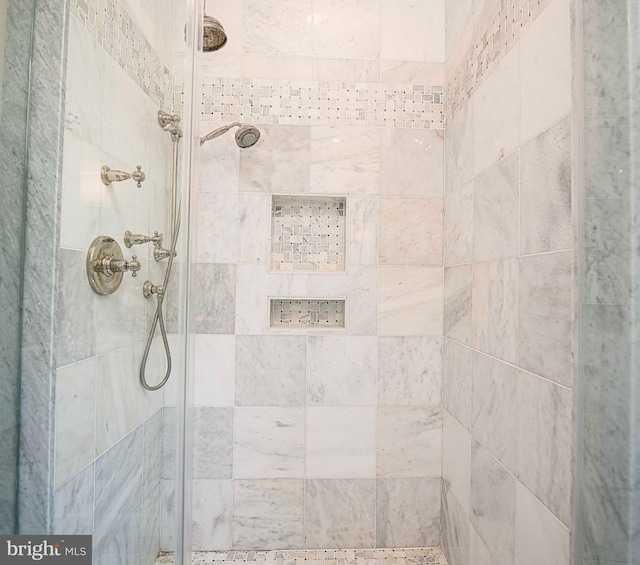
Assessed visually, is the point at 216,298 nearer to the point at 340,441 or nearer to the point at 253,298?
the point at 253,298

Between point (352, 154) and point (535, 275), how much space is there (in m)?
0.95

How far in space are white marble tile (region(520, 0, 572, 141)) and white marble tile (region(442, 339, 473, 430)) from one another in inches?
30.7

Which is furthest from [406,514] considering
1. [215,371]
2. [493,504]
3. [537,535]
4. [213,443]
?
[215,371]

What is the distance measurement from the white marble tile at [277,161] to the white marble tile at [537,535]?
1.31m

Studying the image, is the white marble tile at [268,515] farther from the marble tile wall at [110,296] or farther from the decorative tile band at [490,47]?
the decorative tile band at [490,47]

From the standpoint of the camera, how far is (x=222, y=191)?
1573mm

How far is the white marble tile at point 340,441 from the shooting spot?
1.57 meters

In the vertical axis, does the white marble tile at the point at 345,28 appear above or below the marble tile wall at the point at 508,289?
above

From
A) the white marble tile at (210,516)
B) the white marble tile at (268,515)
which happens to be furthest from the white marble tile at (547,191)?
the white marble tile at (210,516)

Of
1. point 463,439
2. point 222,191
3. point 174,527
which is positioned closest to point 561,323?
point 463,439

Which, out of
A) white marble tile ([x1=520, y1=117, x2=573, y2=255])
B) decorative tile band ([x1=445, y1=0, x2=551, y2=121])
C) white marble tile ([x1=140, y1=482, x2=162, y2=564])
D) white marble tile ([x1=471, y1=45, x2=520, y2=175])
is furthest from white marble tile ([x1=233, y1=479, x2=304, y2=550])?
decorative tile band ([x1=445, y1=0, x2=551, y2=121])

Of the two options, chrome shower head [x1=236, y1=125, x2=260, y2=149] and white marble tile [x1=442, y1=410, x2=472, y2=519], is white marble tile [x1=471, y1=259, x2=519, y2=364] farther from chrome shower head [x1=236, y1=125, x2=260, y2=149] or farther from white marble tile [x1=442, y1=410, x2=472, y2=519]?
chrome shower head [x1=236, y1=125, x2=260, y2=149]

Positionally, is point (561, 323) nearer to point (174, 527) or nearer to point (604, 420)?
point (604, 420)

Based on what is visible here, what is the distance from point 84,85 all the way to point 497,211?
3.67 ft
